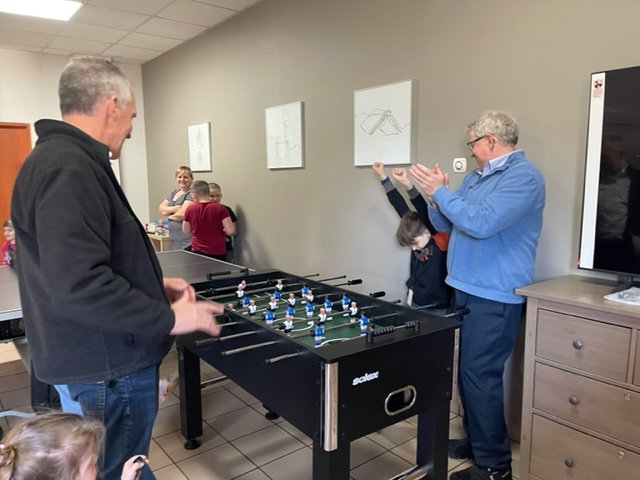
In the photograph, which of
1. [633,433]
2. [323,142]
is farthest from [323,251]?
[633,433]

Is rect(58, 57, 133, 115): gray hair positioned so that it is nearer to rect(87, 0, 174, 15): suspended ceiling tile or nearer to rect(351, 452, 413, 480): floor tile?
rect(351, 452, 413, 480): floor tile

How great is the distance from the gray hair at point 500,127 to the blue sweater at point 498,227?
70 millimetres

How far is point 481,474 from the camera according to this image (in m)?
2.14

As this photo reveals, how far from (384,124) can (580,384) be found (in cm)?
179

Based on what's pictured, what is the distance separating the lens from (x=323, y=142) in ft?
11.4

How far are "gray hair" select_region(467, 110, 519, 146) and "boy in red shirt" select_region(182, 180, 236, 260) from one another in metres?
2.54

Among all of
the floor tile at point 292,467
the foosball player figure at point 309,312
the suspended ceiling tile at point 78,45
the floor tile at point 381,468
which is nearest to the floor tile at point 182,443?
the floor tile at point 292,467

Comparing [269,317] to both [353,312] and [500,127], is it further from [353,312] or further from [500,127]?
[500,127]

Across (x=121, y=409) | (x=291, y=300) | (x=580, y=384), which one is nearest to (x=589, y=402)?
(x=580, y=384)

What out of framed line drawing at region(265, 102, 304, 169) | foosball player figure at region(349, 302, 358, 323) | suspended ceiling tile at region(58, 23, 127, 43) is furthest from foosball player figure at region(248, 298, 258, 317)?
suspended ceiling tile at region(58, 23, 127, 43)

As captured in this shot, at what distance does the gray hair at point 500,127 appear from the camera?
6.81ft

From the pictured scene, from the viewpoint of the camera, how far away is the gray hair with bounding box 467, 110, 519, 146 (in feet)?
6.81

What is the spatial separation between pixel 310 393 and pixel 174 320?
0.51 metres

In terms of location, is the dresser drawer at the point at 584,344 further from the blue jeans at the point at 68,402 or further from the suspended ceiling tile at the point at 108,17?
the suspended ceiling tile at the point at 108,17
